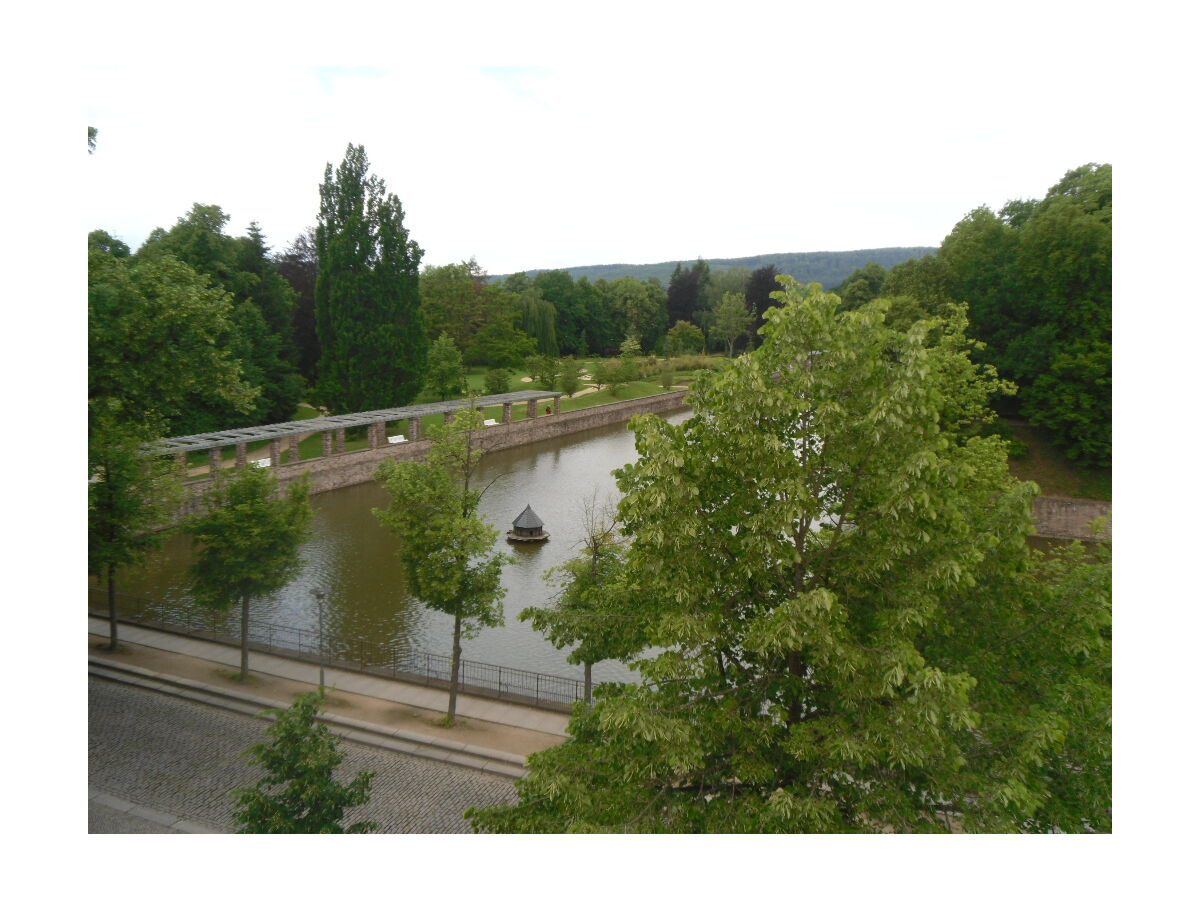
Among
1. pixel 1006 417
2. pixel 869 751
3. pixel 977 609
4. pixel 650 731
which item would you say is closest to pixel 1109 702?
pixel 977 609

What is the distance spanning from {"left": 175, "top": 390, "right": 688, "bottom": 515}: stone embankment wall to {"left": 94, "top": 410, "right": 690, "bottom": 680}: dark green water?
2.49 ft

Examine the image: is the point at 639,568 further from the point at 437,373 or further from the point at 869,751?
the point at 437,373

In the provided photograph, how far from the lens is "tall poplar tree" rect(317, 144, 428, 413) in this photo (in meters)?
36.6

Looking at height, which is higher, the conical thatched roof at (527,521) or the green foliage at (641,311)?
the green foliage at (641,311)

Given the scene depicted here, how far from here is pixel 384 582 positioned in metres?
20.8

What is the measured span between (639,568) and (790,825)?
99.5 inches

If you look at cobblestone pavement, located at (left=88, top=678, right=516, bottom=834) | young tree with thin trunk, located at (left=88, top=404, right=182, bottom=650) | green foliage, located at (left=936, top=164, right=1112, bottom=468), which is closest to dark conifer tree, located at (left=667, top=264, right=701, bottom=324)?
green foliage, located at (left=936, top=164, right=1112, bottom=468)

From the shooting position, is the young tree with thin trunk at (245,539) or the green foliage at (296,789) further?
the young tree with thin trunk at (245,539)

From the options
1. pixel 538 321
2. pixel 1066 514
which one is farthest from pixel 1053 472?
pixel 538 321

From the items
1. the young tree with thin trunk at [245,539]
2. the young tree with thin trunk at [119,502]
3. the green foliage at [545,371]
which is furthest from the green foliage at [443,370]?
the young tree with thin trunk at [245,539]

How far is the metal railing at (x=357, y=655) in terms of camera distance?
48.3ft

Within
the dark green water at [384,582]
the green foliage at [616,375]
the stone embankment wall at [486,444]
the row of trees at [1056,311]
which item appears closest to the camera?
the dark green water at [384,582]

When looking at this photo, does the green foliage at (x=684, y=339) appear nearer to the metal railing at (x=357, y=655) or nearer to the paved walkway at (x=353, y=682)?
the metal railing at (x=357, y=655)

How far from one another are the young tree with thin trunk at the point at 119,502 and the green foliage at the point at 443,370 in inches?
1126
